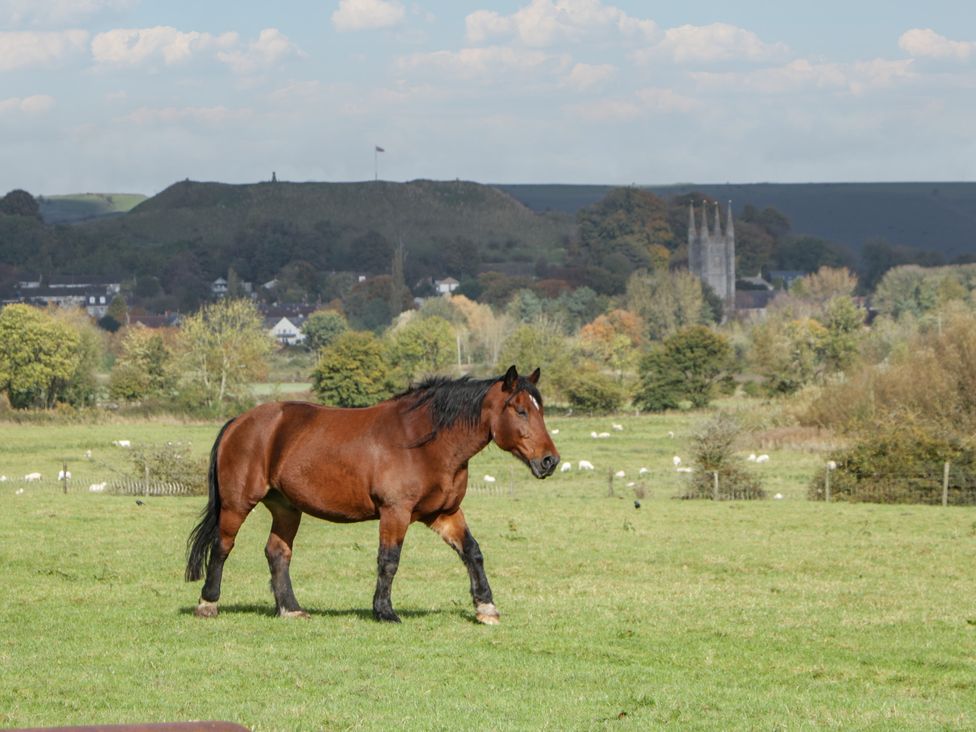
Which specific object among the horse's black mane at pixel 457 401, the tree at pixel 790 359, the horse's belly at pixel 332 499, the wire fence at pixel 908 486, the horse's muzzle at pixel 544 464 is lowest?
the wire fence at pixel 908 486

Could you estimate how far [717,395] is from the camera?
99.5 m

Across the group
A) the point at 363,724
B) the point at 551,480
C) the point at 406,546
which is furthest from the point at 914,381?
the point at 363,724

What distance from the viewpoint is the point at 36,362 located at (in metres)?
91.9

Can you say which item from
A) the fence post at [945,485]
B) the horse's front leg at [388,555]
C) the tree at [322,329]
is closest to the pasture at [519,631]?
the horse's front leg at [388,555]

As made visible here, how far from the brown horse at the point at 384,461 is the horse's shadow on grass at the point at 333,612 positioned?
48cm

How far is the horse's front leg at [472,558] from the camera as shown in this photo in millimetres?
14500

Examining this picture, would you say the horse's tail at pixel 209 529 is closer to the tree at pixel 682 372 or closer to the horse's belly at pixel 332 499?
the horse's belly at pixel 332 499

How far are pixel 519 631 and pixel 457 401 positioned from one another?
2.31 meters

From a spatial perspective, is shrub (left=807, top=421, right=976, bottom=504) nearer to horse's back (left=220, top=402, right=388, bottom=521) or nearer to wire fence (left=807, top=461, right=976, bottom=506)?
wire fence (left=807, top=461, right=976, bottom=506)

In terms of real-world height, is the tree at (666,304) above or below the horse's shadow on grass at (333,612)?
above

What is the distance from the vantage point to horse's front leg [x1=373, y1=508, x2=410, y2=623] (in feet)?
46.9

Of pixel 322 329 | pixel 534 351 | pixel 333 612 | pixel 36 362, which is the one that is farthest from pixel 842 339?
pixel 333 612

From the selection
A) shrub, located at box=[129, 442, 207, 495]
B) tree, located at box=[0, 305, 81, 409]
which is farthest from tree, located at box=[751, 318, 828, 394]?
shrub, located at box=[129, 442, 207, 495]

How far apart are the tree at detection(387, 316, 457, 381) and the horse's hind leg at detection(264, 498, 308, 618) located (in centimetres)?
8343
